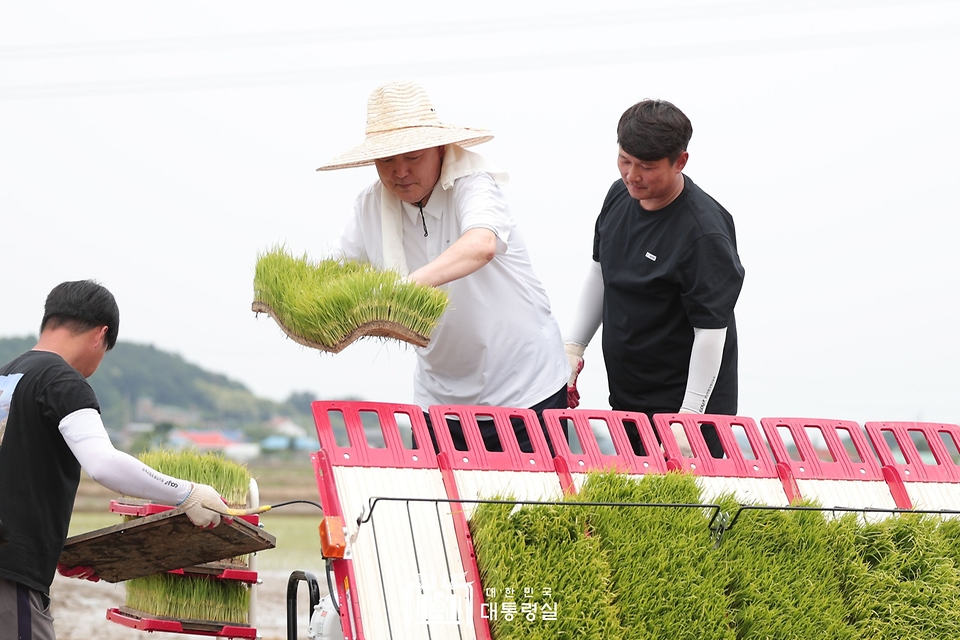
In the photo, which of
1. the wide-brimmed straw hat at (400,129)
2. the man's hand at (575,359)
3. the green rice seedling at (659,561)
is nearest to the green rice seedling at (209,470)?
the wide-brimmed straw hat at (400,129)

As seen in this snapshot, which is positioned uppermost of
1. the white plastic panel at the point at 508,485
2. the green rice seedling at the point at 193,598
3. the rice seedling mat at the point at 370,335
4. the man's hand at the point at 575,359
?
the man's hand at the point at 575,359

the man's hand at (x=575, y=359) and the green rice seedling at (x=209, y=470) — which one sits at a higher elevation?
the man's hand at (x=575, y=359)

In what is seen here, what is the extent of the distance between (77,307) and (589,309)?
5.69 feet

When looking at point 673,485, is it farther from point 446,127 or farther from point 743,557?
point 446,127

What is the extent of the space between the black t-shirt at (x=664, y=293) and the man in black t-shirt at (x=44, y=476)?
4.74 ft

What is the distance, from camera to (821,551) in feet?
8.12

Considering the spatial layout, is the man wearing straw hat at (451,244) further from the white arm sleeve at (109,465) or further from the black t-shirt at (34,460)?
the black t-shirt at (34,460)

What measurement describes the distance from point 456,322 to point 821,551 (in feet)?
4.06

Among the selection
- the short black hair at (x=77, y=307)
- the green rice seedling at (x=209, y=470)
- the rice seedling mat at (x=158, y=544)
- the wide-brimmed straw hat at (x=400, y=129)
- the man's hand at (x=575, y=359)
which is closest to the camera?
the rice seedling mat at (x=158, y=544)

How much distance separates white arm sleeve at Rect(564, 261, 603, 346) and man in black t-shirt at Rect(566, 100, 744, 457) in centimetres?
2

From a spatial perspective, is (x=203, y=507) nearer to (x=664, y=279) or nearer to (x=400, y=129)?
(x=400, y=129)

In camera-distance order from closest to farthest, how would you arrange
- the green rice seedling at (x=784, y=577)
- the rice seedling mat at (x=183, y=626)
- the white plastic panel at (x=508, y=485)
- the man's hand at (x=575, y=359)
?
the green rice seedling at (x=784, y=577), the white plastic panel at (x=508, y=485), the rice seedling mat at (x=183, y=626), the man's hand at (x=575, y=359)

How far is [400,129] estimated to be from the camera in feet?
9.75

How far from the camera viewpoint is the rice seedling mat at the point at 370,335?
8.31ft
